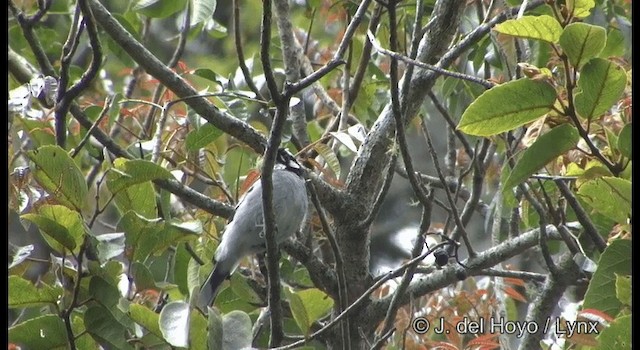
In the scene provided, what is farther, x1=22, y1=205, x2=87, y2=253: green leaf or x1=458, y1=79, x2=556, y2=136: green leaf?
x1=22, y1=205, x2=87, y2=253: green leaf

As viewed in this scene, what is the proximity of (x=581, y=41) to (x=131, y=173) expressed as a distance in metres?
1.21

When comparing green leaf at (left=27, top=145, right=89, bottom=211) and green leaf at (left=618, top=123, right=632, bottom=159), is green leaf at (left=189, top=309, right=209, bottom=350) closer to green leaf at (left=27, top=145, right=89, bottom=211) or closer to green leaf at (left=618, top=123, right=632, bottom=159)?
green leaf at (left=27, top=145, right=89, bottom=211)

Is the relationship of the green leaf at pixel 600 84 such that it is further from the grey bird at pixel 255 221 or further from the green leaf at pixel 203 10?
the grey bird at pixel 255 221

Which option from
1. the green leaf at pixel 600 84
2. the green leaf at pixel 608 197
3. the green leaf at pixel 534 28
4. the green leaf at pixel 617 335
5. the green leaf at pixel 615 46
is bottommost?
the green leaf at pixel 617 335

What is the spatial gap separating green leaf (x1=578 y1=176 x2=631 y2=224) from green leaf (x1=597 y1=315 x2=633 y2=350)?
0.21 m

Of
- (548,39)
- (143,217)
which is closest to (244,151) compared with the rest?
(143,217)

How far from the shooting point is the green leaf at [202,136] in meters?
2.75

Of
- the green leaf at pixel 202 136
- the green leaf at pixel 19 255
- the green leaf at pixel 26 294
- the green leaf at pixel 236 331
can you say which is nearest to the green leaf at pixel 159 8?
the green leaf at pixel 202 136

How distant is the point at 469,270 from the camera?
8.80 ft

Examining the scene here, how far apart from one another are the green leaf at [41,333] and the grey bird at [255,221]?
2.11 feet

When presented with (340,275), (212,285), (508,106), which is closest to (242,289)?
(212,285)

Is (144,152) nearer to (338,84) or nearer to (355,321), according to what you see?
(355,321)

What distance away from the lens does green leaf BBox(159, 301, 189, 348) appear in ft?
6.74

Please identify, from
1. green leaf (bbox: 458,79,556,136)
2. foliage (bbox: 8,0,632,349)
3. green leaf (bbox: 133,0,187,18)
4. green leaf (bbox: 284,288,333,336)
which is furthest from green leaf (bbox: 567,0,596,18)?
green leaf (bbox: 133,0,187,18)
